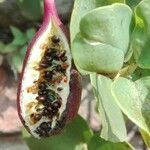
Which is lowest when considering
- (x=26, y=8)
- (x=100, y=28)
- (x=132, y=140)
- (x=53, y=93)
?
(x=132, y=140)

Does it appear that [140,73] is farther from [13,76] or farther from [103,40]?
[13,76]

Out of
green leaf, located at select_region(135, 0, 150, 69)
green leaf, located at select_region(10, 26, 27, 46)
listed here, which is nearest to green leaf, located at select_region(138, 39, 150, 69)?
green leaf, located at select_region(135, 0, 150, 69)

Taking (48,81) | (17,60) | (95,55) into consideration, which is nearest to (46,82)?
(48,81)

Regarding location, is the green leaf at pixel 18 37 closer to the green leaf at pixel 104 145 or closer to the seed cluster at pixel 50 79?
the green leaf at pixel 104 145

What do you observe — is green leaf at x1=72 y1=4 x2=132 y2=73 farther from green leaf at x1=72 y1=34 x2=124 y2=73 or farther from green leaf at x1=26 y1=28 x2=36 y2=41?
green leaf at x1=26 y1=28 x2=36 y2=41

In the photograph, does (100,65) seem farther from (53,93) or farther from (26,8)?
(26,8)

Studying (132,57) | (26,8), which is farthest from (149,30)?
(26,8)
